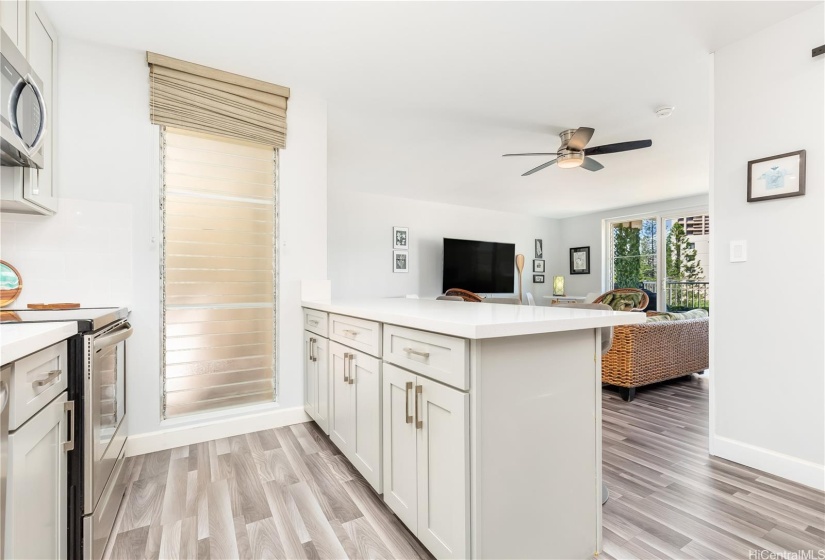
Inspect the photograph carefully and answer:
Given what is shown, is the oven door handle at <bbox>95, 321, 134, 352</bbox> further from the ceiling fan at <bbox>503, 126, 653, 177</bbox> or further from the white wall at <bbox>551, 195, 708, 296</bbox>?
the white wall at <bbox>551, 195, 708, 296</bbox>

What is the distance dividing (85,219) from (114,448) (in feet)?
4.28

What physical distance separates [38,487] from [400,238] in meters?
5.34

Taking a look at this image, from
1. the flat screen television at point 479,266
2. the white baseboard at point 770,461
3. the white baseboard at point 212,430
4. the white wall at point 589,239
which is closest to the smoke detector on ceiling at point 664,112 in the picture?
the white baseboard at point 770,461

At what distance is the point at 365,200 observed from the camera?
5.84 meters

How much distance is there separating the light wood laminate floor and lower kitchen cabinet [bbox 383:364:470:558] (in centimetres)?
19

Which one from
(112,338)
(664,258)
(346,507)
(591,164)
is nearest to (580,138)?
(591,164)

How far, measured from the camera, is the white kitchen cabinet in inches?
89.6

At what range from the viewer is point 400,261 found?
6133mm

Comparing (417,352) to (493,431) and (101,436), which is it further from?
(101,436)

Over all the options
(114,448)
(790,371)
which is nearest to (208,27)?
(114,448)

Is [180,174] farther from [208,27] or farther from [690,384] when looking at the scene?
[690,384]

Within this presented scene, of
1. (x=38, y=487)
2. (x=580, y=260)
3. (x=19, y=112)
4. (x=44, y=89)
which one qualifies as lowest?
(x=38, y=487)

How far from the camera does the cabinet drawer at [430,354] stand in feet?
3.73

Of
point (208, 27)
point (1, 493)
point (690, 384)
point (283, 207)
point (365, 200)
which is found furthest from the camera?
point (365, 200)
